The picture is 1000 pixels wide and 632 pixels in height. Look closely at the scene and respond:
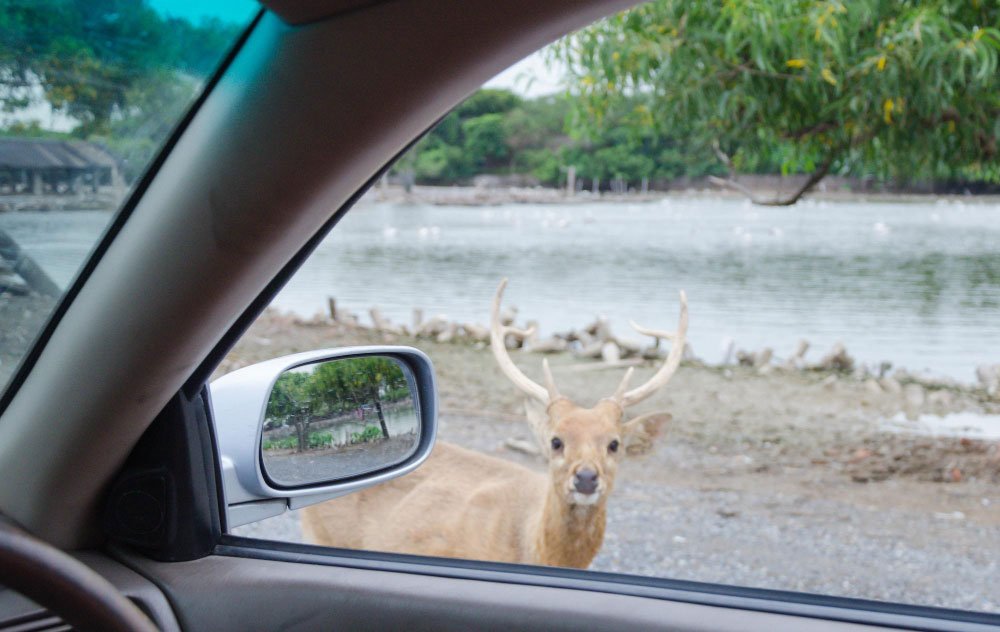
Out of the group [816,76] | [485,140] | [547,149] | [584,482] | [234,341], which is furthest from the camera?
[547,149]

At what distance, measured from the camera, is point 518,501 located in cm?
257

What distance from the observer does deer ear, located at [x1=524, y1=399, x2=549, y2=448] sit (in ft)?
8.21

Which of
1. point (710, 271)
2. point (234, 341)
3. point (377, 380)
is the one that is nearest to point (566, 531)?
point (377, 380)

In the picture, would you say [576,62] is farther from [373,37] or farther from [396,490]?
[373,37]

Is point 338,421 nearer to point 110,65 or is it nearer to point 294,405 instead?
point 294,405

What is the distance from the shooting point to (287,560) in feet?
3.69

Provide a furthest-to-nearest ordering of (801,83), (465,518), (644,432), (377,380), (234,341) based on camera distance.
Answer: (801,83), (644,432), (465,518), (377,380), (234,341)

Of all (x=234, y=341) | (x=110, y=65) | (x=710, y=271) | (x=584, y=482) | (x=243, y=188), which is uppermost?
(x=110, y=65)

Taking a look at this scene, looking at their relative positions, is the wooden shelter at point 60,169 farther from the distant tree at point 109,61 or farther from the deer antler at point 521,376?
the deer antler at point 521,376

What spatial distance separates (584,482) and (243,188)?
1.67 meters

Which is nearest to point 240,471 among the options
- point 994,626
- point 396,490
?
point 994,626

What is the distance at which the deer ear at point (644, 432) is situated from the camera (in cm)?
253

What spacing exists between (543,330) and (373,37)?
6.77 meters

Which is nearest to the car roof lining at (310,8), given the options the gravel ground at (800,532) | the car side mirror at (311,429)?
the car side mirror at (311,429)
